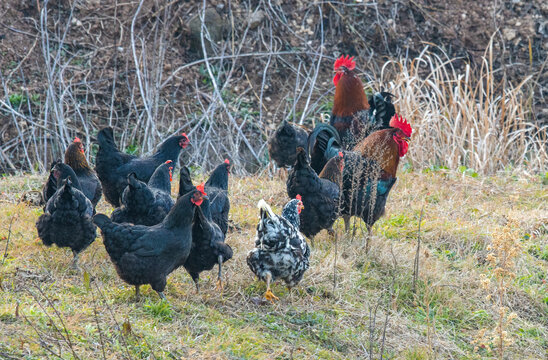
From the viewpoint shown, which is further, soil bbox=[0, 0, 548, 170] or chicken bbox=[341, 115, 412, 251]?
soil bbox=[0, 0, 548, 170]

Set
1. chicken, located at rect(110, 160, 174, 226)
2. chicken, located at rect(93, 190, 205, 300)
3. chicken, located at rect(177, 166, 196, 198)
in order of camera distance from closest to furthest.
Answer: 1. chicken, located at rect(93, 190, 205, 300)
2. chicken, located at rect(110, 160, 174, 226)
3. chicken, located at rect(177, 166, 196, 198)

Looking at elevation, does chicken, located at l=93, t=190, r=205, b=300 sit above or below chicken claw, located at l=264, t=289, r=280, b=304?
above

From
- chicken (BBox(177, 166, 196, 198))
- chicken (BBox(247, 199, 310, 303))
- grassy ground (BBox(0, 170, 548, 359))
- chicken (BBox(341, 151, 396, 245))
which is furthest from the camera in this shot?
chicken (BBox(341, 151, 396, 245))

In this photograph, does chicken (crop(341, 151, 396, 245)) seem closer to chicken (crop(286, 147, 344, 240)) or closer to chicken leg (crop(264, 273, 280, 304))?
chicken (crop(286, 147, 344, 240))

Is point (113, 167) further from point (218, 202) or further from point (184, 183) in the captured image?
point (218, 202)

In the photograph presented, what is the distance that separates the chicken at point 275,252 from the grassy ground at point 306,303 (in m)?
0.25

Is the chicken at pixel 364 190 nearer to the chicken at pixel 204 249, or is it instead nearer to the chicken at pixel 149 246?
the chicken at pixel 204 249

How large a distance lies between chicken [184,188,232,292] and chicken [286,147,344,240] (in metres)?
1.12

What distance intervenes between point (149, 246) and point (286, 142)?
382 centimetres

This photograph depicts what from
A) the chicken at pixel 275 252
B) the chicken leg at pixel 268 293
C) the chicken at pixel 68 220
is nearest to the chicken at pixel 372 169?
the chicken at pixel 275 252

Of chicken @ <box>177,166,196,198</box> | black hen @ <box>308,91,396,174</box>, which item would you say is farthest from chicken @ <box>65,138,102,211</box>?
black hen @ <box>308,91,396,174</box>

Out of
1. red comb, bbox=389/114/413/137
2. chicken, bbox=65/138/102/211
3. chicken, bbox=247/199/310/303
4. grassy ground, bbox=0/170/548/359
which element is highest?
red comb, bbox=389/114/413/137

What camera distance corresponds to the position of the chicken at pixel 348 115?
7113 millimetres

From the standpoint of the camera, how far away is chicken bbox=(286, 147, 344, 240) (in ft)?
19.2
